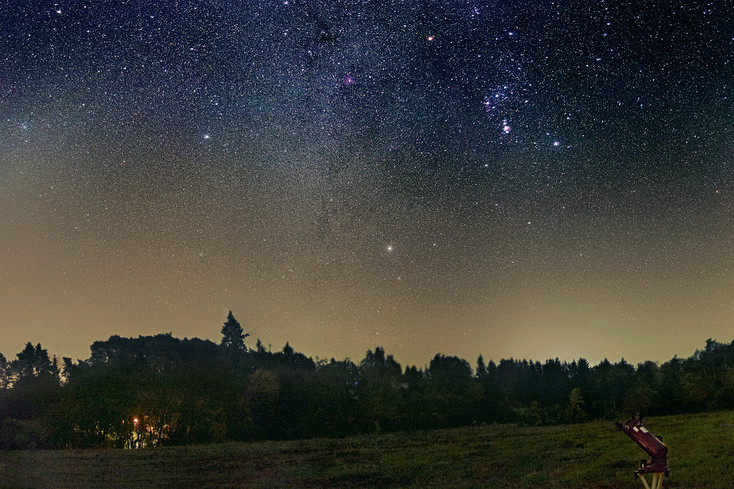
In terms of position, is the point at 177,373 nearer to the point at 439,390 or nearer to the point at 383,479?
the point at 439,390

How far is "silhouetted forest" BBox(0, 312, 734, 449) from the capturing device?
158 feet

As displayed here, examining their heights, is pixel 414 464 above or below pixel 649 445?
below

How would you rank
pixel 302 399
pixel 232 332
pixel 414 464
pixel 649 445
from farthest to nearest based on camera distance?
pixel 232 332 → pixel 302 399 → pixel 414 464 → pixel 649 445

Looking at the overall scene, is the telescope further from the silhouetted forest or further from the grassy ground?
the silhouetted forest

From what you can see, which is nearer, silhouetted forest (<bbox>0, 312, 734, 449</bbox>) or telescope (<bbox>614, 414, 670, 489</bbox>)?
telescope (<bbox>614, 414, 670, 489</bbox>)

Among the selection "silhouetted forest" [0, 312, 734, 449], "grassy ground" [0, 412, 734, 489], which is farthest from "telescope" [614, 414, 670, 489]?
"silhouetted forest" [0, 312, 734, 449]

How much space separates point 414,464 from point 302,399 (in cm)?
3414

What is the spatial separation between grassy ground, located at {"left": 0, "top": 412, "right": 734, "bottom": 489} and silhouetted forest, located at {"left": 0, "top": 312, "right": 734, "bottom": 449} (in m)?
5.90

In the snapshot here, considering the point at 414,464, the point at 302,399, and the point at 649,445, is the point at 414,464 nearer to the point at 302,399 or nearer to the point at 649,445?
the point at 649,445

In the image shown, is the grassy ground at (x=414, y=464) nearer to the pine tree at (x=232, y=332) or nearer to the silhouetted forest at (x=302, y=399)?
the silhouetted forest at (x=302, y=399)

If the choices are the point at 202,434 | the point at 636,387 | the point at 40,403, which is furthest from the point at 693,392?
the point at 40,403

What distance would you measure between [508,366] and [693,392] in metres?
38.7

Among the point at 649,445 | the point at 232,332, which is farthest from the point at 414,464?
the point at 232,332

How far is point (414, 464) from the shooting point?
27.2 meters
